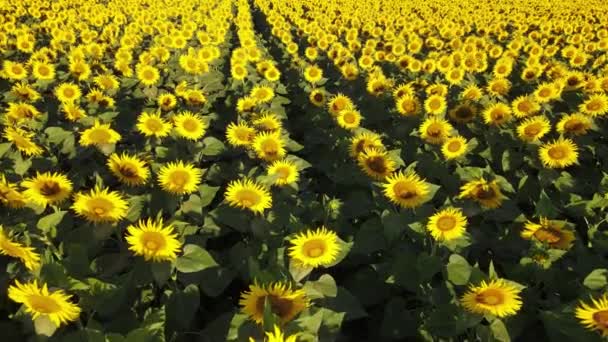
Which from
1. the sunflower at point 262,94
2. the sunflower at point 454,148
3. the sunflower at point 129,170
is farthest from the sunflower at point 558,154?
the sunflower at point 129,170

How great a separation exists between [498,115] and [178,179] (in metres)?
5.11

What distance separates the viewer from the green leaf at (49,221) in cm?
399

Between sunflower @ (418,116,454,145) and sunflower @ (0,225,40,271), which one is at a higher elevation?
sunflower @ (0,225,40,271)

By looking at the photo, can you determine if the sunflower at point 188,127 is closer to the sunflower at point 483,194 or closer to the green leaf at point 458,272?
the sunflower at point 483,194

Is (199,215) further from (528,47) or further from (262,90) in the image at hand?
(528,47)

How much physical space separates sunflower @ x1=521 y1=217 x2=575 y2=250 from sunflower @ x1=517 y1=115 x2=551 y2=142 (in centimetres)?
269

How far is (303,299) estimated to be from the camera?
2.95 meters

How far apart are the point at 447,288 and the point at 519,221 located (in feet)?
5.46

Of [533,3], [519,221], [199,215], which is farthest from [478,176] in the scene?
[533,3]

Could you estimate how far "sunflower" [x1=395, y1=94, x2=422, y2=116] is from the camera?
7.73m

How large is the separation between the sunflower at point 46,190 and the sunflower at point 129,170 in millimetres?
472

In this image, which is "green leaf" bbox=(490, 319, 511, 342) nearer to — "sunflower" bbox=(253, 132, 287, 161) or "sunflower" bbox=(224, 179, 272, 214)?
"sunflower" bbox=(224, 179, 272, 214)

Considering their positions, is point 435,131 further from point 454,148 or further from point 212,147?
point 212,147

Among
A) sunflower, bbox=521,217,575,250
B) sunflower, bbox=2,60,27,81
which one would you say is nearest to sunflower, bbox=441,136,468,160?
sunflower, bbox=521,217,575,250
